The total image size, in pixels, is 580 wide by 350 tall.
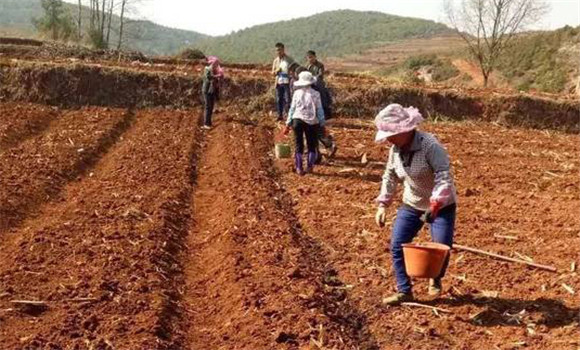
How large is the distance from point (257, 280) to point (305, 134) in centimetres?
431

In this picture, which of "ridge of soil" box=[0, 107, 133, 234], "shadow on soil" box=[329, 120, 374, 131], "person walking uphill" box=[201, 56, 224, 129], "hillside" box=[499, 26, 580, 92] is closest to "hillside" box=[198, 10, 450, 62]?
"hillside" box=[499, 26, 580, 92]

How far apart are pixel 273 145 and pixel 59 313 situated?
8114mm

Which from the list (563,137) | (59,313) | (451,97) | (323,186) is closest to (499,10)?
(451,97)

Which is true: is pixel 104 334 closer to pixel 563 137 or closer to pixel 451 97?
pixel 563 137

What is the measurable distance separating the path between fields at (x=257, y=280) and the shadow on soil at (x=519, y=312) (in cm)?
92

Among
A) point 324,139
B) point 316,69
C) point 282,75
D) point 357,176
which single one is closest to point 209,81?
point 282,75

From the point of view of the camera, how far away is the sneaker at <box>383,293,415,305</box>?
555 cm

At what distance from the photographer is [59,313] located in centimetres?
522

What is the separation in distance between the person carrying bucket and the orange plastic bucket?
0.12 metres

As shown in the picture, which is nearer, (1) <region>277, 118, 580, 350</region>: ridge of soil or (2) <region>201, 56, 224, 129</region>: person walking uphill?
(1) <region>277, 118, 580, 350</region>: ridge of soil

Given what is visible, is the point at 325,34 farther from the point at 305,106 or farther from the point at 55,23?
the point at 305,106

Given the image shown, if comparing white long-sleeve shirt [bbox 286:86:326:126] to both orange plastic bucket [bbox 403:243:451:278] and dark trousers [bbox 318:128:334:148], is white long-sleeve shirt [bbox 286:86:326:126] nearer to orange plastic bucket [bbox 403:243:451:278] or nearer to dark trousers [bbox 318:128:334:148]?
dark trousers [bbox 318:128:334:148]

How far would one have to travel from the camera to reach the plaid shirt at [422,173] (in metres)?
5.11

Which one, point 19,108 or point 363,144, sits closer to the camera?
point 363,144
